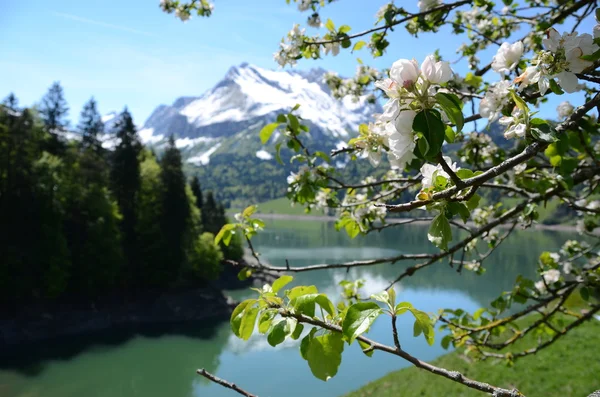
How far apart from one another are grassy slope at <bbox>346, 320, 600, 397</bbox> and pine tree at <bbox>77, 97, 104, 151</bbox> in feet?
107

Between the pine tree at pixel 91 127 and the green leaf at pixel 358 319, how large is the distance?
39694mm

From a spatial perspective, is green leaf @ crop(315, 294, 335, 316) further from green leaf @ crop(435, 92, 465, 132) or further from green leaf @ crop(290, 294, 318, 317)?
green leaf @ crop(435, 92, 465, 132)

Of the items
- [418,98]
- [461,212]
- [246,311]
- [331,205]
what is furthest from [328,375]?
[331,205]

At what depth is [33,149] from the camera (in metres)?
25.3

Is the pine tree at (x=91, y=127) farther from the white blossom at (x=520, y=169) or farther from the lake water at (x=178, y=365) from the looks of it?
the white blossom at (x=520, y=169)

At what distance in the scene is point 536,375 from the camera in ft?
37.9

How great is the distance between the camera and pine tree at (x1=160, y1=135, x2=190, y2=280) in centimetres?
3059

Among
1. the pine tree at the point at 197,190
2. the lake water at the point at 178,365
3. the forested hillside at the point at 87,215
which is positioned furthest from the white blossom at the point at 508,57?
the pine tree at the point at 197,190

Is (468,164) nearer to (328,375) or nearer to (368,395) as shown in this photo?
(328,375)

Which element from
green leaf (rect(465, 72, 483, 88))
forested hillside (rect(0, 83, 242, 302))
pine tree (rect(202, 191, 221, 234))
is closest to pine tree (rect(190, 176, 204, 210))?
pine tree (rect(202, 191, 221, 234))

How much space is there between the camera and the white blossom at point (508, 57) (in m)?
1.66

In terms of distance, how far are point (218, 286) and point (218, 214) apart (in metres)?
14.0

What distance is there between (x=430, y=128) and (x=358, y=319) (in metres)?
0.51

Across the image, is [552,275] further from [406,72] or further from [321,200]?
[406,72]
